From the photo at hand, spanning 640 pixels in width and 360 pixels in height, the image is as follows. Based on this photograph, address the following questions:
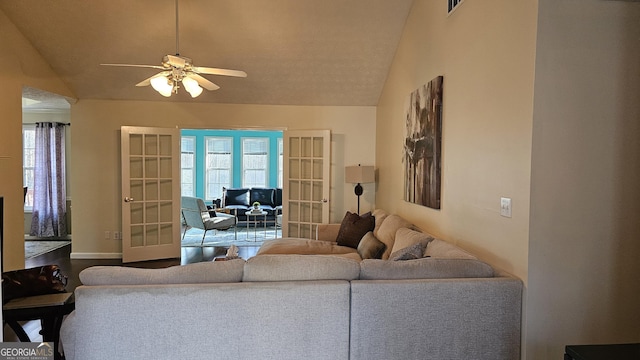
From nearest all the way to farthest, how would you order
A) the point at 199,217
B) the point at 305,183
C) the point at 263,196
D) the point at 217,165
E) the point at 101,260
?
1. the point at 101,260
2. the point at 305,183
3. the point at 199,217
4. the point at 263,196
5. the point at 217,165

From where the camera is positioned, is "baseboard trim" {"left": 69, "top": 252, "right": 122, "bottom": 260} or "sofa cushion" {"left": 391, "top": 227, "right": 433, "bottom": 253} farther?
"baseboard trim" {"left": 69, "top": 252, "right": 122, "bottom": 260}

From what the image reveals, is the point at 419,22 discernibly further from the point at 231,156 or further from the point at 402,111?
the point at 231,156

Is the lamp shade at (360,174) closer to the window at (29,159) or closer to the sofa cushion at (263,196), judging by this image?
the sofa cushion at (263,196)

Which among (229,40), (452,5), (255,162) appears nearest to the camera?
(452,5)

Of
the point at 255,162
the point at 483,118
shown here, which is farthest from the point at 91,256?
the point at 483,118

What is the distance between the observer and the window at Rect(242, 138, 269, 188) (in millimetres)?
9297

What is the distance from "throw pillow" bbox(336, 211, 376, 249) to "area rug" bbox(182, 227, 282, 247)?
110 inches

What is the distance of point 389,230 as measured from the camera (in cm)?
386

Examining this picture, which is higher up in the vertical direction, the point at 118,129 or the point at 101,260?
the point at 118,129

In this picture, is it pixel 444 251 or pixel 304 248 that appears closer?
pixel 444 251

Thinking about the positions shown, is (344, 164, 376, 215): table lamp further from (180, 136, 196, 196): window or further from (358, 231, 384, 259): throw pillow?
→ (180, 136, 196, 196): window

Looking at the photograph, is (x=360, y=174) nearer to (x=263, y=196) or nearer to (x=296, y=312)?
(x=296, y=312)

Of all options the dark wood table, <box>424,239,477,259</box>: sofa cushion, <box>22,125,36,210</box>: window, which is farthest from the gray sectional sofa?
<box>22,125,36,210</box>: window

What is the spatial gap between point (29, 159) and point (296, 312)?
7.69 m
